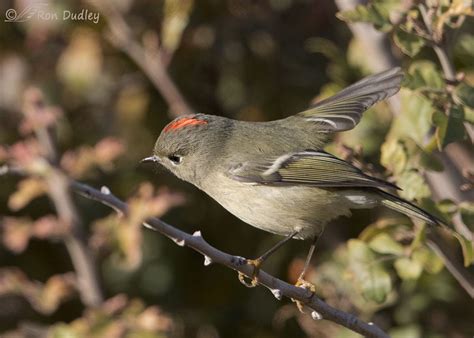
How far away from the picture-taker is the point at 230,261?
202 centimetres

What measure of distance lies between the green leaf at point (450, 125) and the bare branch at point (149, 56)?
1374 mm

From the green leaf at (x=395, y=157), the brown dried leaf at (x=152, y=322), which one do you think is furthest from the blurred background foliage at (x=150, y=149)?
the green leaf at (x=395, y=157)

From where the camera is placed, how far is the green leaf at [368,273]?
2508 millimetres

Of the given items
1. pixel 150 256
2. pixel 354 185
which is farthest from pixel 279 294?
pixel 150 256

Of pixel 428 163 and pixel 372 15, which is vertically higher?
pixel 372 15

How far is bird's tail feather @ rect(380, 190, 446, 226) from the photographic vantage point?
2.42 metres

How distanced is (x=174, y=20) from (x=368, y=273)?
1.41 meters

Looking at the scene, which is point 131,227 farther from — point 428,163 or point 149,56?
point 428,163

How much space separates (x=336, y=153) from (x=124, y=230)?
2.72 feet

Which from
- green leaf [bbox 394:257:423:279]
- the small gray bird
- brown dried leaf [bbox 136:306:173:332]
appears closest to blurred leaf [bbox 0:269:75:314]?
brown dried leaf [bbox 136:306:173:332]

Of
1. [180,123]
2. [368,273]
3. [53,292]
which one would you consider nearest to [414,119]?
[368,273]

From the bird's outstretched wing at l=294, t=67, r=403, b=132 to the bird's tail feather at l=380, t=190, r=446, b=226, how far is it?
0.33 meters

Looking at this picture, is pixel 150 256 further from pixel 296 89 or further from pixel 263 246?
pixel 296 89

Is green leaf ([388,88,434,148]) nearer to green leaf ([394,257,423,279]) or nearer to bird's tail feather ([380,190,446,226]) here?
bird's tail feather ([380,190,446,226])
